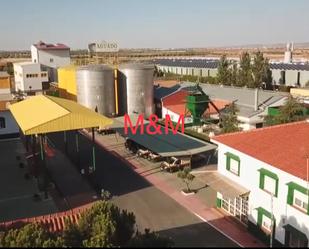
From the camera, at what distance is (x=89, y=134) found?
1933 inches

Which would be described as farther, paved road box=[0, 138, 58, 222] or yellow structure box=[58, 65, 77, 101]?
yellow structure box=[58, 65, 77, 101]

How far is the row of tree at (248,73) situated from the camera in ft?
236

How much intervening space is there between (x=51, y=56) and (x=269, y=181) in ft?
275

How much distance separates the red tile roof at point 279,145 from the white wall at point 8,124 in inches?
1075

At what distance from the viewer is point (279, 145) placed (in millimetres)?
23141

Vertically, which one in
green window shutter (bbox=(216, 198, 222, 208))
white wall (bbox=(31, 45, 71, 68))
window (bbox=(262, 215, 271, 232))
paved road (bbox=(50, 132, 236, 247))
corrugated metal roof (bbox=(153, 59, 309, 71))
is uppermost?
white wall (bbox=(31, 45, 71, 68))

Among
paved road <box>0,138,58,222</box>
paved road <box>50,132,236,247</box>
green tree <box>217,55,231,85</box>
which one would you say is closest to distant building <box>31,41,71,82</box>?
green tree <box>217,55,231,85</box>

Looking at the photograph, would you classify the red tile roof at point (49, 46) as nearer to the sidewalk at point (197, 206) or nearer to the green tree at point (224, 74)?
the green tree at point (224, 74)

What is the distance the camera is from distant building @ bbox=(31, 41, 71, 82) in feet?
309

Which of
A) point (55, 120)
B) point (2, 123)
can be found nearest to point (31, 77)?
point (2, 123)

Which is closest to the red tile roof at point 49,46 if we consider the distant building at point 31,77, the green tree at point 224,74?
the distant building at point 31,77

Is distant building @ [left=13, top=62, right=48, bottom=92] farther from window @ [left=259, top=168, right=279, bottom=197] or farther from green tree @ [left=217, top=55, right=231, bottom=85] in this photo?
window @ [left=259, top=168, right=279, bottom=197]

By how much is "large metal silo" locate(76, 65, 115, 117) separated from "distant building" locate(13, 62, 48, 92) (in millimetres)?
29022

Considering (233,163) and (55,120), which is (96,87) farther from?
(233,163)
